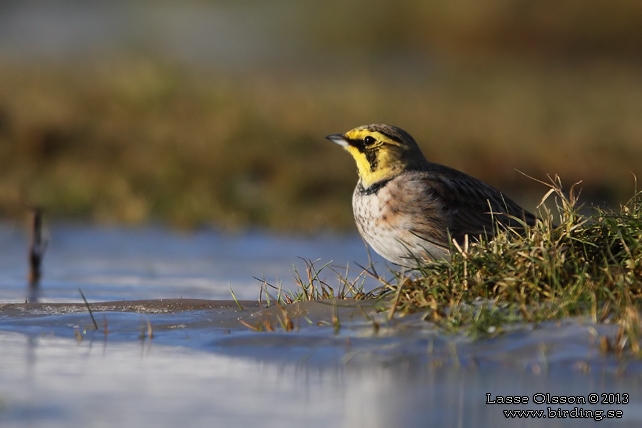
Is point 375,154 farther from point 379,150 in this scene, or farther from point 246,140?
point 246,140

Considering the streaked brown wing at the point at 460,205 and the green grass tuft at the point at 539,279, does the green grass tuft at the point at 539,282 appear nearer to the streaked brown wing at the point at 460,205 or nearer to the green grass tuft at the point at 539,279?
the green grass tuft at the point at 539,279

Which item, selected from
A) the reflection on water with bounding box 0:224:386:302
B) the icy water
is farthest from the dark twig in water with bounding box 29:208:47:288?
the icy water

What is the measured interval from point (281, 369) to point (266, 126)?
1023 centimetres

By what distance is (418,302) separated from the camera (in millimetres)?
5902

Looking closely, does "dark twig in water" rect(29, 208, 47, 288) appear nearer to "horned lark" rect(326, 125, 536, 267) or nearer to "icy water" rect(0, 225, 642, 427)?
"icy water" rect(0, 225, 642, 427)

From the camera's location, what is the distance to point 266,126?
49.9ft

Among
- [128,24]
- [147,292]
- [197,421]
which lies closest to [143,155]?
[147,292]

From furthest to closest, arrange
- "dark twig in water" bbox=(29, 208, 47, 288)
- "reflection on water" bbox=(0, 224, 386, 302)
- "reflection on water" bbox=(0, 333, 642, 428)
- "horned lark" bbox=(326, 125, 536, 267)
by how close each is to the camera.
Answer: "dark twig in water" bbox=(29, 208, 47, 288)
"reflection on water" bbox=(0, 224, 386, 302)
"horned lark" bbox=(326, 125, 536, 267)
"reflection on water" bbox=(0, 333, 642, 428)

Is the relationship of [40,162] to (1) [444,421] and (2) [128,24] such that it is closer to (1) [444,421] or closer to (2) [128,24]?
(1) [444,421]

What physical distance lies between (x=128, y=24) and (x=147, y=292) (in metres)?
21.5

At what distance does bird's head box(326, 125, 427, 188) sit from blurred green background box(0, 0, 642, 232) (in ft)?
9.52

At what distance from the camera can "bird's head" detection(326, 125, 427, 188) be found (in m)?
7.58

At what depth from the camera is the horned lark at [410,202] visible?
7.05 metres

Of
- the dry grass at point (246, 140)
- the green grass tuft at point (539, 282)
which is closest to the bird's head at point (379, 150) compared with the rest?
the green grass tuft at point (539, 282)
